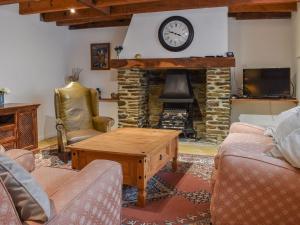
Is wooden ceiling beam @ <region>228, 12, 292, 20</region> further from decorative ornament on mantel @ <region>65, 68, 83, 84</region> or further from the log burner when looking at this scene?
decorative ornament on mantel @ <region>65, 68, 83, 84</region>

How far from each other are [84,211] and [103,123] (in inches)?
110

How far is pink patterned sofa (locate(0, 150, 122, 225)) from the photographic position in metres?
1.12

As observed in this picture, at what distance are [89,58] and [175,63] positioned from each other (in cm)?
211

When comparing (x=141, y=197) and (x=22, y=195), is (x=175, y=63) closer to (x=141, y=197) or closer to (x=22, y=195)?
(x=141, y=197)

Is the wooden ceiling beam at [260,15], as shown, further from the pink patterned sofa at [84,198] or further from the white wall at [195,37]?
the pink patterned sofa at [84,198]

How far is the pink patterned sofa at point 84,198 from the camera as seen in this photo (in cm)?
112

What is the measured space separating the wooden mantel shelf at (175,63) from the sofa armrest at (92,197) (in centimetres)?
364

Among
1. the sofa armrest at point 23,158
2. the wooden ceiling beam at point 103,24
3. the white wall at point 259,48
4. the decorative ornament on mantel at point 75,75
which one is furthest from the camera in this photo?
the decorative ornament on mantel at point 75,75

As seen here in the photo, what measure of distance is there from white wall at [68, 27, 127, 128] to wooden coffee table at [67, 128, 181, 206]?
2889 millimetres

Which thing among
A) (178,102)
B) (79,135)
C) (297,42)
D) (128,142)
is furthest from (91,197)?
(297,42)

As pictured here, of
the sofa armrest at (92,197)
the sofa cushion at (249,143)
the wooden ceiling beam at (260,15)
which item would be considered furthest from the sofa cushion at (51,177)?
the wooden ceiling beam at (260,15)

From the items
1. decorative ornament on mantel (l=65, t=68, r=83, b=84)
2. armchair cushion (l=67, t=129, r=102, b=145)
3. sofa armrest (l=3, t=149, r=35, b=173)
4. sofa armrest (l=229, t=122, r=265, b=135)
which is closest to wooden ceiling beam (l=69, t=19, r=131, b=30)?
decorative ornament on mantel (l=65, t=68, r=83, b=84)

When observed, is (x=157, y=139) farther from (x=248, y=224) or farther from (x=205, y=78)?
(x=205, y=78)

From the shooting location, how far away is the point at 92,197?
58.7 inches
